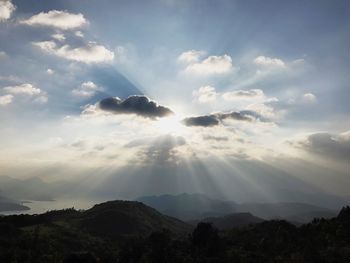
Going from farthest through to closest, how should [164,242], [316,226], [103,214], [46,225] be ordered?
[103,214] < [46,225] < [316,226] < [164,242]

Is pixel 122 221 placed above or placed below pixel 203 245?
above

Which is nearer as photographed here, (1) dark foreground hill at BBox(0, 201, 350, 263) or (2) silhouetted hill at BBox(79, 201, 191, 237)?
(1) dark foreground hill at BBox(0, 201, 350, 263)

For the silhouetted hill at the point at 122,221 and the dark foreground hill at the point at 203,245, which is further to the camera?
the silhouetted hill at the point at 122,221

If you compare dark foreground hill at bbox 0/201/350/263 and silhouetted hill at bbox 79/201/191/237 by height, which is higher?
silhouetted hill at bbox 79/201/191/237

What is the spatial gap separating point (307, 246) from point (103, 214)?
352 ft

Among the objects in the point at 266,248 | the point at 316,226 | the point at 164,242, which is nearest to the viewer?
the point at 164,242

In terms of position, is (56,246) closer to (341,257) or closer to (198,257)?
(198,257)

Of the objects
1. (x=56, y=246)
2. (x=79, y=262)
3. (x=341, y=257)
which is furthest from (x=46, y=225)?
(x=341, y=257)

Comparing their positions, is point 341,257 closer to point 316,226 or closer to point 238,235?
point 316,226

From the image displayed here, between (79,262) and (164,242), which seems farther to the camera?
(164,242)

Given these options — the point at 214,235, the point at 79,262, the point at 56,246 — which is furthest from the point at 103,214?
the point at 79,262

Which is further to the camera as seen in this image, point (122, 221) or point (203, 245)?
point (122, 221)

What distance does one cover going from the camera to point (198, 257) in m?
54.8

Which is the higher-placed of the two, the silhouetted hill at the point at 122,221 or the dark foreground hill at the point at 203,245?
the silhouetted hill at the point at 122,221
